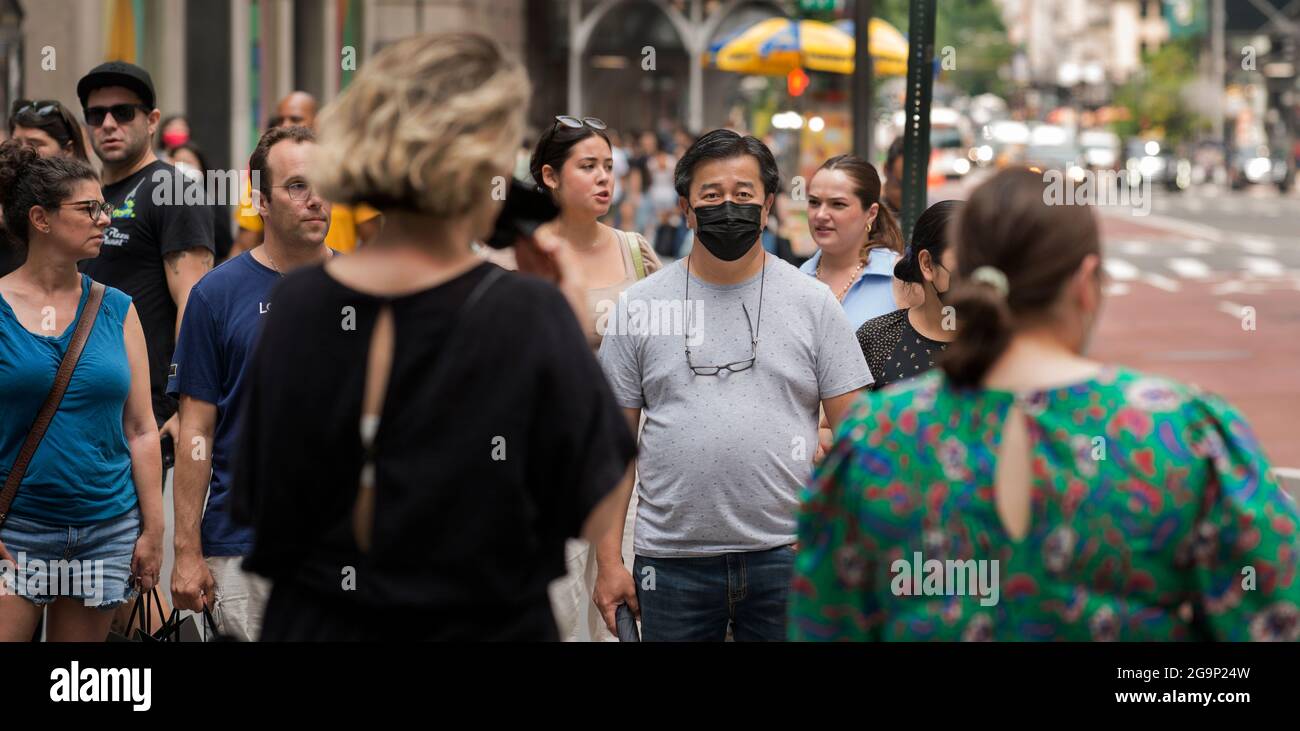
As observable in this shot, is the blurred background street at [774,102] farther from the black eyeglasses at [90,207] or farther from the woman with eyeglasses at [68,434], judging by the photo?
the woman with eyeglasses at [68,434]

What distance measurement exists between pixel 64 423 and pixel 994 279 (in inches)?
133

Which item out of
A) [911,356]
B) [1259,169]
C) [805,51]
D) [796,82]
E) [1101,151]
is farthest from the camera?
[1101,151]

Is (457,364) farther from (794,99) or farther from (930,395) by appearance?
(794,99)

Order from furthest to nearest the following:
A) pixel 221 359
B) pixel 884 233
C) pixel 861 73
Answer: pixel 861 73 < pixel 884 233 < pixel 221 359

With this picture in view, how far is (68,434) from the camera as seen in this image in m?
5.19

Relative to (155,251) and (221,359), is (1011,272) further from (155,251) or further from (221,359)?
(155,251)

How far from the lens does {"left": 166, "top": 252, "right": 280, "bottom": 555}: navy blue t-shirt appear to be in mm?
5059

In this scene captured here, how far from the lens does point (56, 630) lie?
525 cm

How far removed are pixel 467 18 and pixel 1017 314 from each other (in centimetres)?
2813

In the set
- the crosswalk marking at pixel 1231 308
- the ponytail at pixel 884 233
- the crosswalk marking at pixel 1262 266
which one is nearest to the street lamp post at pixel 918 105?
the ponytail at pixel 884 233

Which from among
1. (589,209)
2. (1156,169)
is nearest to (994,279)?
(589,209)

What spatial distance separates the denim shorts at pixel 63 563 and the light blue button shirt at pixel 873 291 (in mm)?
2572

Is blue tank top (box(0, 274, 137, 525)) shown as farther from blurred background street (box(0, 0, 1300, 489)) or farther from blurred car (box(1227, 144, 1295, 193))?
blurred car (box(1227, 144, 1295, 193))
